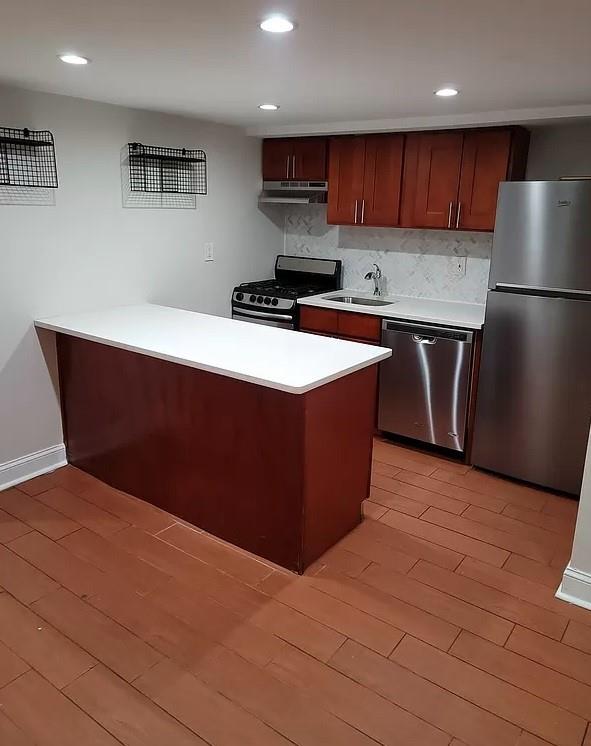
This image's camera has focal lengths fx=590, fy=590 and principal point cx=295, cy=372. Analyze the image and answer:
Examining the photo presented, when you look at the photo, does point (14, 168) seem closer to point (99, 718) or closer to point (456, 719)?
point (99, 718)

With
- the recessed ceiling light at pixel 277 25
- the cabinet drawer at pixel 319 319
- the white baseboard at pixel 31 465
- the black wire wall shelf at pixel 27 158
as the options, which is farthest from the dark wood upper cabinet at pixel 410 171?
the white baseboard at pixel 31 465

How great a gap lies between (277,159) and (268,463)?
9.10 ft

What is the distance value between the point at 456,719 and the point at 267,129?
3733mm

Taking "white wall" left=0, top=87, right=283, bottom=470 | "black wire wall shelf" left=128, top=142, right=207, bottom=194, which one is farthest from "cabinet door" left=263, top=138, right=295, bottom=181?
"black wire wall shelf" left=128, top=142, right=207, bottom=194

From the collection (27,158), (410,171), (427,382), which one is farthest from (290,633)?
(410,171)

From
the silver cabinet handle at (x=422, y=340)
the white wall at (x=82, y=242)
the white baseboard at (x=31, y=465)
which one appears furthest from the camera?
the silver cabinet handle at (x=422, y=340)

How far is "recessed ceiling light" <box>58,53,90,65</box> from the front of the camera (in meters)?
2.28

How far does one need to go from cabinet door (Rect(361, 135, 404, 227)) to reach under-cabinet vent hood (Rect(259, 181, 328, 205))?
0.38 meters

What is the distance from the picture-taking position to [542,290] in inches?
123

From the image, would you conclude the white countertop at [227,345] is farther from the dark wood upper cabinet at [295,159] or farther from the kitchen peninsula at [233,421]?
the dark wood upper cabinet at [295,159]

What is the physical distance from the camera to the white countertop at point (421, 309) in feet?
11.7

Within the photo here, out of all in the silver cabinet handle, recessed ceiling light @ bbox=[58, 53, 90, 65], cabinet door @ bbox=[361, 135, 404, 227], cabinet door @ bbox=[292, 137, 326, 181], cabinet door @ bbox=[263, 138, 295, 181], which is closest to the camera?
recessed ceiling light @ bbox=[58, 53, 90, 65]

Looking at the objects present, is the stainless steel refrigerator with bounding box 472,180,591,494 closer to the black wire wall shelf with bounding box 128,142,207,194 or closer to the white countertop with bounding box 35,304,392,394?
the white countertop with bounding box 35,304,392,394

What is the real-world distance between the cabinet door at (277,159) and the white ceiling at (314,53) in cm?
104
